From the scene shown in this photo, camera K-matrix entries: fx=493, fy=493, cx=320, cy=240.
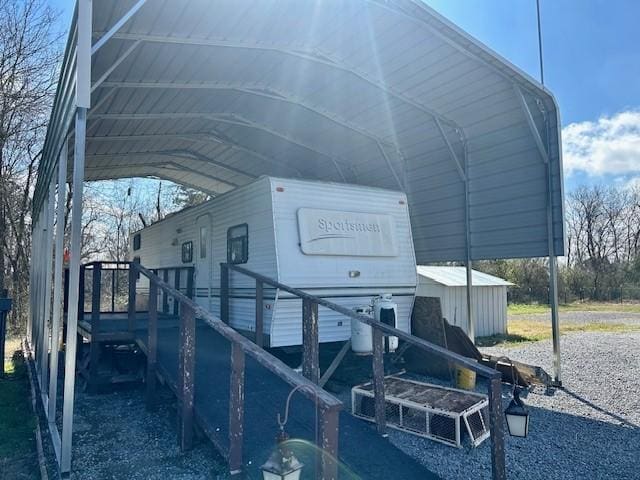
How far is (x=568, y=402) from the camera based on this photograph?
663 centimetres

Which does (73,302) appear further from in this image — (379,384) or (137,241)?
(137,241)

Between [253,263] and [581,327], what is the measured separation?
13.7m

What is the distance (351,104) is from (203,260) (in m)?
3.89

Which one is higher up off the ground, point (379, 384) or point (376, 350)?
point (376, 350)

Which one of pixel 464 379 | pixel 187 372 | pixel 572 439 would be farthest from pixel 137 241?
pixel 572 439

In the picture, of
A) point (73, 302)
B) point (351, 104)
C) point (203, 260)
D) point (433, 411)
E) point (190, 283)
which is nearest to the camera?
point (73, 302)

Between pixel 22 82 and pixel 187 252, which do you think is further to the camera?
pixel 22 82

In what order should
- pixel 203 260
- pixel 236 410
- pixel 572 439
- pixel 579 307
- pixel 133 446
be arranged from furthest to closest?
pixel 579 307 → pixel 203 260 → pixel 572 439 → pixel 133 446 → pixel 236 410

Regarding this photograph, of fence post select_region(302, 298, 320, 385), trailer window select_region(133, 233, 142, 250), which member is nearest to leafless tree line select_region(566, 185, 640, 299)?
trailer window select_region(133, 233, 142, 250)

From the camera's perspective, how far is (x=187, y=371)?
13.6 feet

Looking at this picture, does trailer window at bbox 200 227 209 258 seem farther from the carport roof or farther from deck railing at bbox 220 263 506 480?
the carport roof

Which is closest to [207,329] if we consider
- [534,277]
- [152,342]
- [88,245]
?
[152,342]

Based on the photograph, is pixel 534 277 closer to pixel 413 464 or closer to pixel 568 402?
pixel 568 402

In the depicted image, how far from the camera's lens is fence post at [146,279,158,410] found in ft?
17.2
